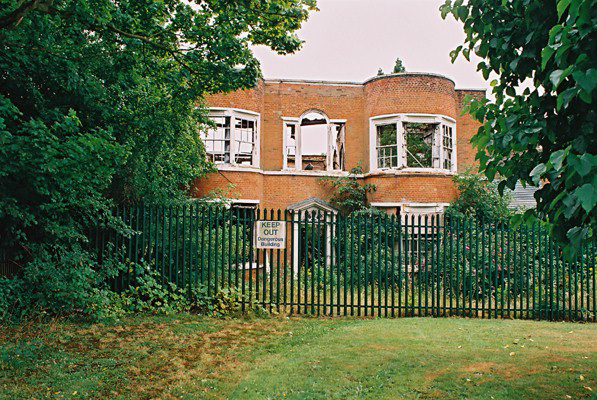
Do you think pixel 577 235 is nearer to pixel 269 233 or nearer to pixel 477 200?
pixel 269 233

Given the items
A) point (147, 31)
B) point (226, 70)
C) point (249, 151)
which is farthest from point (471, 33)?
point (249, 151)

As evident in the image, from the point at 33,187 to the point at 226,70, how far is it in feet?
13.0

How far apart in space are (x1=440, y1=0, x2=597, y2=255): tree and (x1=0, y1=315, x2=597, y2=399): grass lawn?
2.63 metres

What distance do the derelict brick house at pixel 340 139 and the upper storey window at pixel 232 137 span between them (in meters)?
0.03

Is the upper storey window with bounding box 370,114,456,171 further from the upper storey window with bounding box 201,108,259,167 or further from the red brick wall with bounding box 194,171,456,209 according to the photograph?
the upper storey window with bounding box 201,108,259,167

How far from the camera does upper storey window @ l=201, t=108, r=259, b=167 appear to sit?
55.4ft

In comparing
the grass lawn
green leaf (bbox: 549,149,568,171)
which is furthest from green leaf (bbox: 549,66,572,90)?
the grass lawn

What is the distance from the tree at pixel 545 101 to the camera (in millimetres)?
2930

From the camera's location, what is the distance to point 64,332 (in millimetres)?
8141

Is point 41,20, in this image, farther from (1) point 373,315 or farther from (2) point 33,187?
(1) point 373,315

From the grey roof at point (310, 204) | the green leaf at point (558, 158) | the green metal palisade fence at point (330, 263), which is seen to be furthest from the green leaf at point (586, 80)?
the grey roof at point (310, 204)

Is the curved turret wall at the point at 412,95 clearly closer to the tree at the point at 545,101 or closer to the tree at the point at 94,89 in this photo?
the tree at the point at 94,89

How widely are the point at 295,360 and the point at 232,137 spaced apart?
11119 mm

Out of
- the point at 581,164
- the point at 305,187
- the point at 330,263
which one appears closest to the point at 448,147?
the point at 305,187
